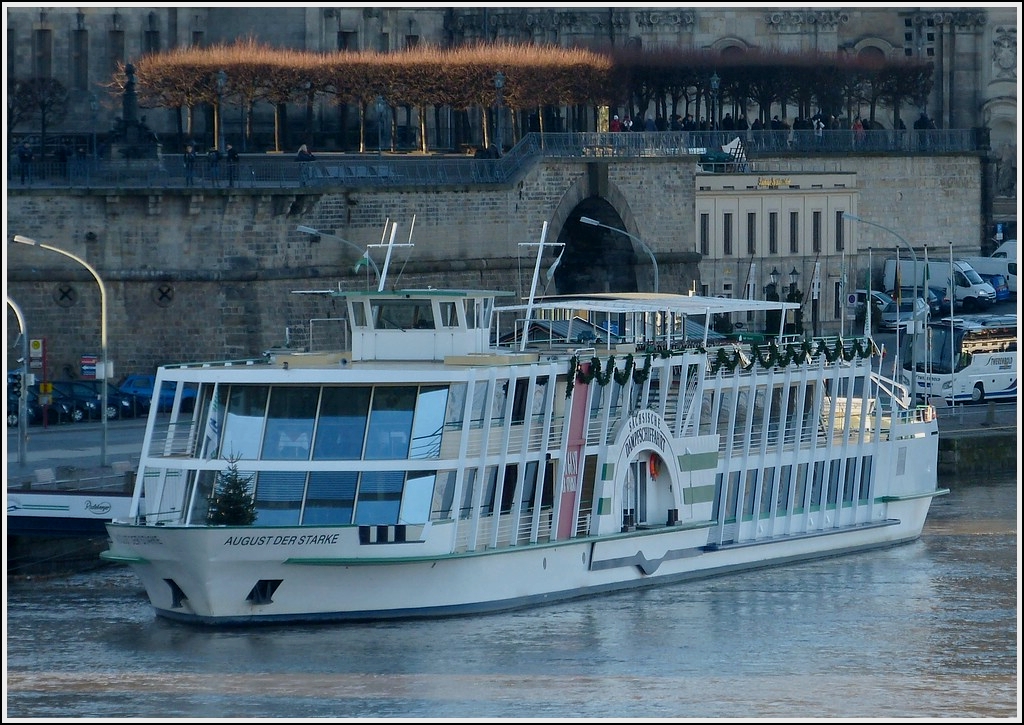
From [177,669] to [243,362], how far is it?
5.57 meters

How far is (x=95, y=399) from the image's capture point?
165 feet

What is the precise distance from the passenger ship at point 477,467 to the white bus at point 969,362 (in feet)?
56.4

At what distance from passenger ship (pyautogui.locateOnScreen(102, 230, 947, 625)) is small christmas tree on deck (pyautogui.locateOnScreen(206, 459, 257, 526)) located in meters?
0.12

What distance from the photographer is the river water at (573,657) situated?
2830cm

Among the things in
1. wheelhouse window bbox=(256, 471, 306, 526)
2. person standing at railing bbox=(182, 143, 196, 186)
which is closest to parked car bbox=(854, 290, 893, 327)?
person standing at railing bbox=(182, 143, 196, 186)

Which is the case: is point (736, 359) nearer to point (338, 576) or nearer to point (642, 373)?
point (642, 373)

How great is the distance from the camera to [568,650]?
31.1 meters

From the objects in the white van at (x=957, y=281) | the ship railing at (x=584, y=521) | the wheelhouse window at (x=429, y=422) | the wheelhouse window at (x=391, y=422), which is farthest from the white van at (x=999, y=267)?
the wheelhouse window at (x=391, y=422)

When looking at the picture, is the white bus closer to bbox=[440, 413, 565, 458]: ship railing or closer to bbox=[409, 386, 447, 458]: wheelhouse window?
bbox=[440, 413, 565, 458]: ship railing

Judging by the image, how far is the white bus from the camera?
56.3 meters

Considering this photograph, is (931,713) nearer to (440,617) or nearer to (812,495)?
(440,617)

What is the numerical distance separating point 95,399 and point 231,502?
1948 centimetres

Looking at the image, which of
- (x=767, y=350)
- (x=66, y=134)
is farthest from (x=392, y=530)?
(x=66, y=134)

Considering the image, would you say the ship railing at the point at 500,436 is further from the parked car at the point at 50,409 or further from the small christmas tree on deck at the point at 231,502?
the parked car at the point at 50,409
